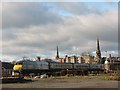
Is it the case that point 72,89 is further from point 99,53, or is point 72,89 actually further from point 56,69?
point 99,53

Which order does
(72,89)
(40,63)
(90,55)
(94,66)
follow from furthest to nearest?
1. (90,55)
2. (94,66)
3. (40,63)
4. (72,89)

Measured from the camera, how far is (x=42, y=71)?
74812mm

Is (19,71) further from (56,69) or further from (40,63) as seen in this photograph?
(56,69)

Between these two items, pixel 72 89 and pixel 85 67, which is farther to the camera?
pixel 85 67

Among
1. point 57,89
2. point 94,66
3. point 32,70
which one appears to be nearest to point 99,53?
point 94,66

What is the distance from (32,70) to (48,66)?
7916 mm

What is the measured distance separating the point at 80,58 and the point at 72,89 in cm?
16972

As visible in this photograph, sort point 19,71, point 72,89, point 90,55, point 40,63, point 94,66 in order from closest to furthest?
point 72,89 < point 19,71 < point 40,63 < point 94,66 < point 90,55

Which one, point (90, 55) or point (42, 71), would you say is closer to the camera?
point (42, 71)

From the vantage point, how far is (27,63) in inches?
2739

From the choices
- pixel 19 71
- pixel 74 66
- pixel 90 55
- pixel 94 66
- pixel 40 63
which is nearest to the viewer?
pixel 19 71

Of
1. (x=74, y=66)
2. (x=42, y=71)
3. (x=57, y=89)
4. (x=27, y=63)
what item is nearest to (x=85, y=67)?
(x=74, y=66)

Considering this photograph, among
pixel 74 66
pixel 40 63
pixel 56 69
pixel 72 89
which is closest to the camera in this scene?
pixel 72 89

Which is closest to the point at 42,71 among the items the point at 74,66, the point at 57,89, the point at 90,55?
the point at 74,66
